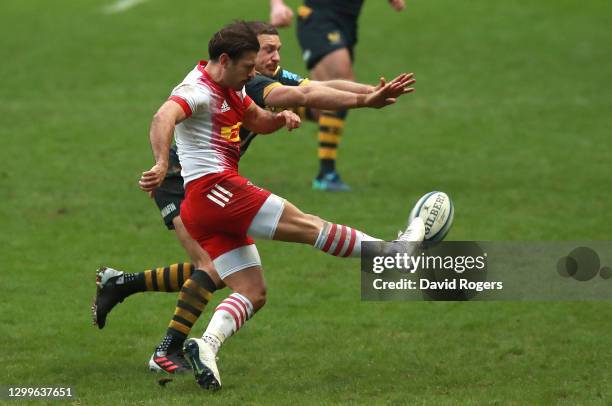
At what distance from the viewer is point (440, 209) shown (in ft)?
28.7

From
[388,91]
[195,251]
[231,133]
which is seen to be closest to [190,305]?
[195,251]

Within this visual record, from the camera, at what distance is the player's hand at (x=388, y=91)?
25.3ft

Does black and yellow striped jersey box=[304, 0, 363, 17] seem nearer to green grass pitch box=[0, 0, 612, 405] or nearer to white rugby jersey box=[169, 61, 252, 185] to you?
Result: green grass pitch box=[0, 0, 612, 405]

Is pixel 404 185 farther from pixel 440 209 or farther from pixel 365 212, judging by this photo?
pixel 440 209

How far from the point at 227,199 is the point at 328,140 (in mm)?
6422

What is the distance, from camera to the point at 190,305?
325 inches

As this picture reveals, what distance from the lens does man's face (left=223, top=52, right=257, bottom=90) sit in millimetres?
7547

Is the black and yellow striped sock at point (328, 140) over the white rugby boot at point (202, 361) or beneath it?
over

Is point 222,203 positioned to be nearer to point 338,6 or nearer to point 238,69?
point 238,69

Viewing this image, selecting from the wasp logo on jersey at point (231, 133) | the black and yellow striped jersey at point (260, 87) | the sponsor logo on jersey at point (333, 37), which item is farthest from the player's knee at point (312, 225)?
the sponsor logo on jersey at point (333, 37)

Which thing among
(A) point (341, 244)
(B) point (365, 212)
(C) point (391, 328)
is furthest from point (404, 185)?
(A) point (341, 244)

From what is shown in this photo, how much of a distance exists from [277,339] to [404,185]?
214 inches

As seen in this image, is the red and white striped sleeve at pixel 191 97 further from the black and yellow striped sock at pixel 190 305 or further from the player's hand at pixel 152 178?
the black and yellow striped sock at pixel 190 305

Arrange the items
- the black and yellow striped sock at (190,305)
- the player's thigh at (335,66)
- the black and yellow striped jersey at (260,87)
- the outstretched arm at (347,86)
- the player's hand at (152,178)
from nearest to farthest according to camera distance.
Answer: the player's hand at (152,178)
the black and yellow striped jersey at (260,87)
the black and yellow striped sock at (190,305)
the outstretched arm at (347,86)
the player's thigh at (335,66)
